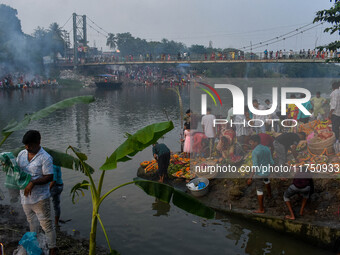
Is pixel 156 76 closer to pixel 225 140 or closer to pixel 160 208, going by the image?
pixel 225 140

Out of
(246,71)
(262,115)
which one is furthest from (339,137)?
(246,71)

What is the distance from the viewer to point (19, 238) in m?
6.04

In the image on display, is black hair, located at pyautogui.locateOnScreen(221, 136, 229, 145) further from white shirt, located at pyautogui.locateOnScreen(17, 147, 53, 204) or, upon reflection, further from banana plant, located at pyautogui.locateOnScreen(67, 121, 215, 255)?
white shirt, located at pyautogui.locateOnScreen(17, 147, 53, 204)

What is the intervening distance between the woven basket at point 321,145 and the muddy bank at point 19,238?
18.5ft

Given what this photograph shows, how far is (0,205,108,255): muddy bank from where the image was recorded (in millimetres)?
5688

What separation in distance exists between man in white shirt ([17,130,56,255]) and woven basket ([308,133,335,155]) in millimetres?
6456

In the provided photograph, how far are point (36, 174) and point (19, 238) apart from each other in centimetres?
201

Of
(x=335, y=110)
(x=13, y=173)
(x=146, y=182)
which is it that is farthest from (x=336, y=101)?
(x=13, y=173)

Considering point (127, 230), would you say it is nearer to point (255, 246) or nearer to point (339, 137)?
point (255, 246)

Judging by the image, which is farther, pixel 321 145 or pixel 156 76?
pixel 156 76

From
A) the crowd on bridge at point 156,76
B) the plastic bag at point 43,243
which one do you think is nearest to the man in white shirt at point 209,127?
the plastic bag at point 43,243

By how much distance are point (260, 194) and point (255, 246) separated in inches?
41.9

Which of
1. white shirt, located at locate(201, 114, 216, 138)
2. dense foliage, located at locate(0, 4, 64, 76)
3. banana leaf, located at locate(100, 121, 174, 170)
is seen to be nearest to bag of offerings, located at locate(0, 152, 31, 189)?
banana leaf, located at locate(100, 121, 174, 170)

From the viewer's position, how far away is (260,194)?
273 inches
